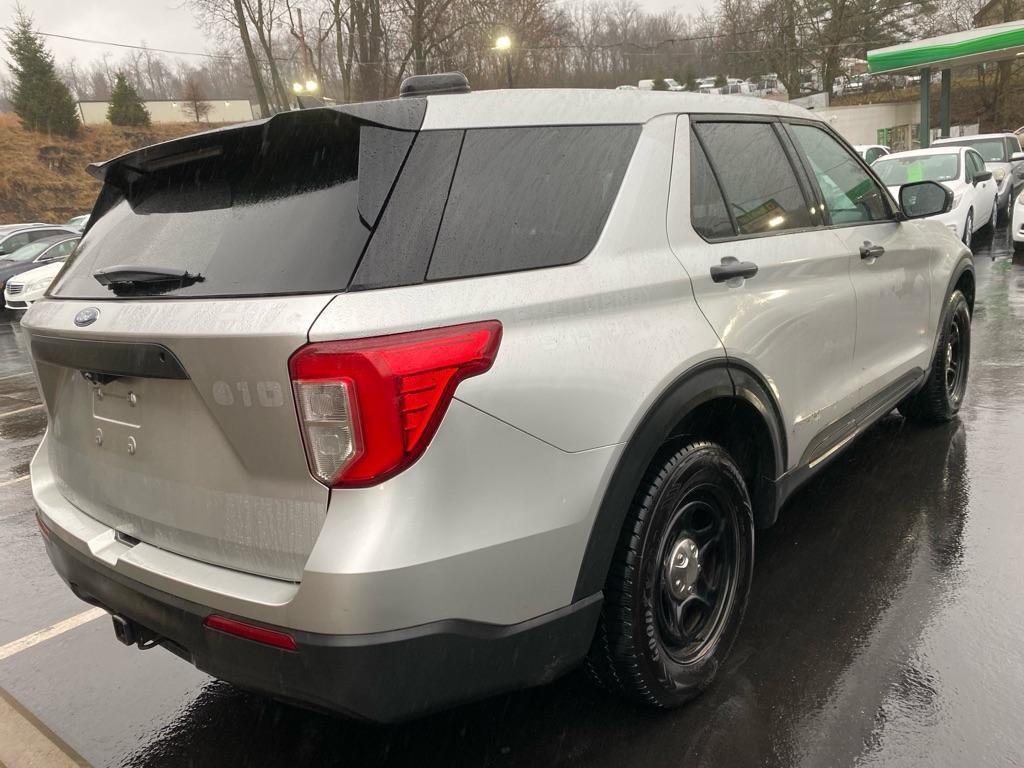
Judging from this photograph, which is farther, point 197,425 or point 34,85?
point 34,85

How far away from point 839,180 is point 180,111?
205 feet

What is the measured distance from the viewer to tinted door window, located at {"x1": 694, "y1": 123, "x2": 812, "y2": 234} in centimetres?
270

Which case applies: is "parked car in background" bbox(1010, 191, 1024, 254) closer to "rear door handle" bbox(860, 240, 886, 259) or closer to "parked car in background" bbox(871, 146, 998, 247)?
"parked car in background" bbox(871, 146, 998, 247)

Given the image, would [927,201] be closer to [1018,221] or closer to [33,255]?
[1018,221]

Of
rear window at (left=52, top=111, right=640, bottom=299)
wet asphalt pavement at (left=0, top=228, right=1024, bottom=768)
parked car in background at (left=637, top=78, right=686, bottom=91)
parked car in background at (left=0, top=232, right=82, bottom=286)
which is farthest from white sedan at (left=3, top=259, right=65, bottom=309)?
rear window at (left=52, top=111, right=640, bottom=299)

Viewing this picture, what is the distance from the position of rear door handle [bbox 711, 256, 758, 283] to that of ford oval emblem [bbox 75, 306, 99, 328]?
1790mm

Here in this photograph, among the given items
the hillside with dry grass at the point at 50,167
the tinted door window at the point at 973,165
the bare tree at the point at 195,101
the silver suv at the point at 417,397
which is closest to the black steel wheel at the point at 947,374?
the silver suv at the point at 417,397

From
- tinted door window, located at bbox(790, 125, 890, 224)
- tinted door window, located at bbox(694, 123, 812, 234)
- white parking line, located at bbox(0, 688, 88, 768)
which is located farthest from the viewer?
tinted door window, located at bbox(790, 125, 890, 224)

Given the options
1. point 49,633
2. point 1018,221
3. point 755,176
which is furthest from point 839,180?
point 1018,221

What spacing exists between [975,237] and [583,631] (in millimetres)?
14586

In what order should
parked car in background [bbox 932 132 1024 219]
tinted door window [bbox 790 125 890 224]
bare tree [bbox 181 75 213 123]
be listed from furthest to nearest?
1. bare tree [bbox 181 75 213 123]
2. parked car in background [bbox 932 132 1024 219]
3. tinted door window [bbox 790 125 890 224]

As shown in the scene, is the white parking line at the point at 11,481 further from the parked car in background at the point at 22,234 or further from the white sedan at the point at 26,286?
the parked car in background at the point at 22,234

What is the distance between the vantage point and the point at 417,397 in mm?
1684

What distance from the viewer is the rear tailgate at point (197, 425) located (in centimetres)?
170
